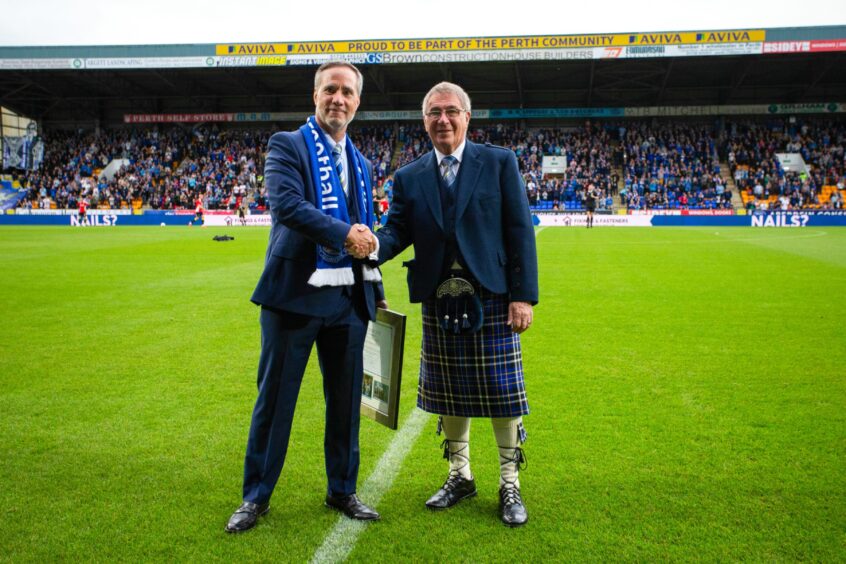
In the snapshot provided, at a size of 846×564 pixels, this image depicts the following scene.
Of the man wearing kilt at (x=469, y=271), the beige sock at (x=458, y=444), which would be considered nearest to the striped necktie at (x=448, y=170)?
the man wearing kilt at (x=469, y=271)

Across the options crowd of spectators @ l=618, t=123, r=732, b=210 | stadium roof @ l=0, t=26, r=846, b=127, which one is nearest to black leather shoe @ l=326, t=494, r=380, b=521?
stadium roof @ l=0, t=26, r=846, b=127

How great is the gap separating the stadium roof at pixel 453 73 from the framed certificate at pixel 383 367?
32.0 metres

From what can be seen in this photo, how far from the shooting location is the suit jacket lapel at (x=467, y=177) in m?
3.10

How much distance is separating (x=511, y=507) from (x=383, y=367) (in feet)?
2.98

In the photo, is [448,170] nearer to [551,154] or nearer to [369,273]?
[369,273]

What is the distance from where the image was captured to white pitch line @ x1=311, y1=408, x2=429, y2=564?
2.75 meters

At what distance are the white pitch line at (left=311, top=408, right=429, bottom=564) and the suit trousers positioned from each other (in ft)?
0.60

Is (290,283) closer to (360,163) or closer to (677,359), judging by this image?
(360,163)

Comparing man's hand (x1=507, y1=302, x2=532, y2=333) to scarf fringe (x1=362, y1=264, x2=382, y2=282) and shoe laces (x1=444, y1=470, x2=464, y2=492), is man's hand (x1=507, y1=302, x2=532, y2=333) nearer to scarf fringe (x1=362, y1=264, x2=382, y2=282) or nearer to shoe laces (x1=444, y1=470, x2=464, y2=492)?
scarf fringe (x1=362, y1=264, x2=382, y2=282)

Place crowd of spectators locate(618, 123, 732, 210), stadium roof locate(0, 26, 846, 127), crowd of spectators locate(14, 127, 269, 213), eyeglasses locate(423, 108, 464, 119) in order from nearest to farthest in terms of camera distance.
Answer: eyeglasses locate(423, 108, 464, 119) → stadium roof locate(0, 26, 846, 127) → crowd of spectators locate(618, 123, 732, 210) → crowd of spectators locate(14, 127, 269, 213)

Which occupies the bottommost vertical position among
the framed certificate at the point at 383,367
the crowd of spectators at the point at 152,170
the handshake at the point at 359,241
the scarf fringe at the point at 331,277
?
the framed certificate at the point at 383,367

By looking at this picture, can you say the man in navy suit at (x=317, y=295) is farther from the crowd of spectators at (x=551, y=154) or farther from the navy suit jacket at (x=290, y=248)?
the crowd of spectators at (x=551, y=154)

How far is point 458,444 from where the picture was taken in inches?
131

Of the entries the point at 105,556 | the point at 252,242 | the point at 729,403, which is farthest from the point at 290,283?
the point at 252,242
